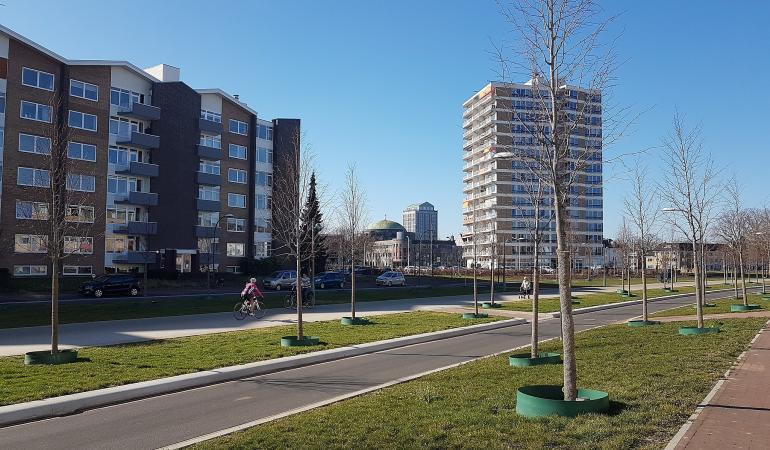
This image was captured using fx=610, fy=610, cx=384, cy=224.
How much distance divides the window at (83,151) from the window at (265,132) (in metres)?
21.3

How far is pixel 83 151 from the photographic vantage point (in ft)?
164

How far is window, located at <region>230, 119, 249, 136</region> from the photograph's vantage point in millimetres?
65688

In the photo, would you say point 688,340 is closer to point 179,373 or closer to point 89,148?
point 179,373

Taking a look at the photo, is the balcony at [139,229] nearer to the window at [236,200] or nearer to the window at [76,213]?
the window at [76,213]

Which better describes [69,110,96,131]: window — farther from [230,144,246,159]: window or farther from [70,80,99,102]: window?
[230,144,246,159]: window

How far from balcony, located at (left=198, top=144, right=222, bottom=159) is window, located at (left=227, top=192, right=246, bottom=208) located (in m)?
4.86

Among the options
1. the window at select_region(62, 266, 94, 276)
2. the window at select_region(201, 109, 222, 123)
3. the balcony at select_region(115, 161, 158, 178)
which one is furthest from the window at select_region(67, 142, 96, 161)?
the window at select_region(201, 109, 222, 123)

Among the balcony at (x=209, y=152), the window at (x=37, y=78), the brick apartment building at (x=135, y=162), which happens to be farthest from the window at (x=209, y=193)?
the window at (x=37, y=78)

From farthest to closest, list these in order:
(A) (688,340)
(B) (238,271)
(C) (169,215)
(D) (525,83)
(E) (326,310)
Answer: (B) (238,271), (C) (169,215), (E) (326,310), (A) (688,340), (D) (525,83)

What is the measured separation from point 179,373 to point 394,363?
4.67 m

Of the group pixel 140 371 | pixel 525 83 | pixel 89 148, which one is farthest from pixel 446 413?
pixel 89 148

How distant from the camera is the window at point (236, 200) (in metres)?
65.2

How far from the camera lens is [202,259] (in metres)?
60.1

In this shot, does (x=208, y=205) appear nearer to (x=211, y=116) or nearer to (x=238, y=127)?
(x=211, y=116)
